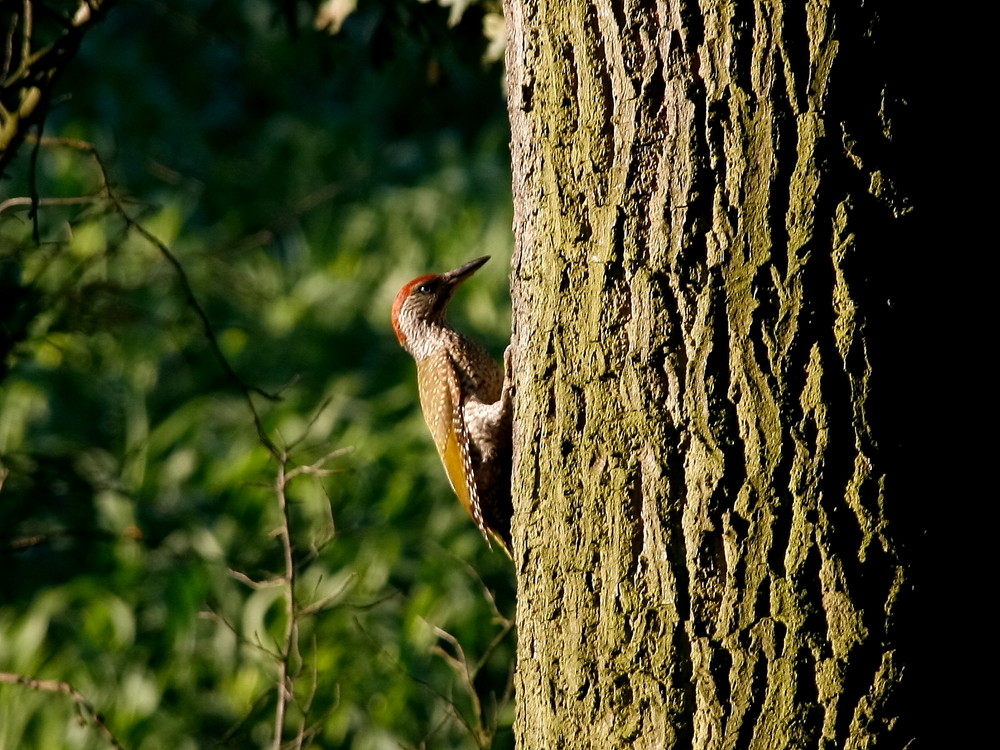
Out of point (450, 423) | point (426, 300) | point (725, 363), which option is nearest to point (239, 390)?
point (426, 300)

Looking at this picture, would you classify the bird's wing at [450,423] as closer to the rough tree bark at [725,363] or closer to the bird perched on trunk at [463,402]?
the bird perched on trunk at [463,402]

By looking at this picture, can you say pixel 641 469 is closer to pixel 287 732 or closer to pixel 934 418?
pixel 934 418

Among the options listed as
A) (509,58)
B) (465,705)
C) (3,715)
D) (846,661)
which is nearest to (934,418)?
(846,661)

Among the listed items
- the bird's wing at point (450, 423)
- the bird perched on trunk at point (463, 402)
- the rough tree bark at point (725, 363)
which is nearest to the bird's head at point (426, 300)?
the bird perched on trunk at point (463, 402)

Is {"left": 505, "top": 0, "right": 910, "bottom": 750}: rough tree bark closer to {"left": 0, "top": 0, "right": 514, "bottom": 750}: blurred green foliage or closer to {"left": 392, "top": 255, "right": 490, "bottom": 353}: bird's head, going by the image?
{"left": 0, "top": 0, "right": 514, "bottom": 750}: blurred green foliage

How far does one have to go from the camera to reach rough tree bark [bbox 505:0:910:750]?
2188 millimetres

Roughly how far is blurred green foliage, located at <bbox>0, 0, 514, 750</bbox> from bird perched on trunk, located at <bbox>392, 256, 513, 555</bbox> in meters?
0.41

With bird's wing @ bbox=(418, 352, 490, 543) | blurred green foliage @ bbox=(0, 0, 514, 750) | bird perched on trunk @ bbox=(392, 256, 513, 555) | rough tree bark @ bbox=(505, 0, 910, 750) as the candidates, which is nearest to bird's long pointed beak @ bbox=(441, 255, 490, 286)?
bird perched on trunk @ bbox=(392, 256, 513, 555)

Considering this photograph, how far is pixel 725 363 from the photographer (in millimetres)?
2266

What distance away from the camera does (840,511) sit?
86.8 inches

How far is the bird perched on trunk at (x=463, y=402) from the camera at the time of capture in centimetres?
423

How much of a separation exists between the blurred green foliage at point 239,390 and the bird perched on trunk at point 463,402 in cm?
41

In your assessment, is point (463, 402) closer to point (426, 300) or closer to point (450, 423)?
point (450, 423)

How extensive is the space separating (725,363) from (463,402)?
7.42 feet
